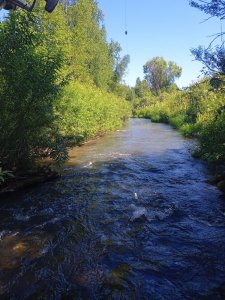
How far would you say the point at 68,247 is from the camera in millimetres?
6074

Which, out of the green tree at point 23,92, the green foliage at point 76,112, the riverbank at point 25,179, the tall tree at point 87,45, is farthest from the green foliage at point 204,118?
the tall tree at point 87,45

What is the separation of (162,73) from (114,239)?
95.0 meters

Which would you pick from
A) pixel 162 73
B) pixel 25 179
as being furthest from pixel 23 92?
pixel 162 73

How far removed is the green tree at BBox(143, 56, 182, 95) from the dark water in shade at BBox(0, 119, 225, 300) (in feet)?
287

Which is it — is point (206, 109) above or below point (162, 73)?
below

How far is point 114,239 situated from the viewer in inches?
252

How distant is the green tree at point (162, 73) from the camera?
313ft

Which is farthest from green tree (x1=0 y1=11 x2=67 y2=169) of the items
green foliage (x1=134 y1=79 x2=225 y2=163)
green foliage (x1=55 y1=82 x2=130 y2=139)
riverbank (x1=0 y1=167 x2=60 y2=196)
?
green foliage (x1=134 y1=79 x2=225 y2=163)

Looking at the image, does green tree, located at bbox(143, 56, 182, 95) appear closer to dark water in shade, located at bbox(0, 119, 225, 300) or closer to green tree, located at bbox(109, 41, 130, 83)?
green tree, located at bbox(109, 41, 130, 83)

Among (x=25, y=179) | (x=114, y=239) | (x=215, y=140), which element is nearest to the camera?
(x=114, y=239)

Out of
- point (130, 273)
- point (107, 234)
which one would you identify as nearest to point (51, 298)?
point (130, 273)

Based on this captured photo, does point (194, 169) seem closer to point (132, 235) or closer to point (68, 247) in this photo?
point (132, 235)

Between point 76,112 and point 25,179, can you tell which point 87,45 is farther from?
point 25,179

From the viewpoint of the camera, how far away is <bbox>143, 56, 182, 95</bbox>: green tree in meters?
95.5
